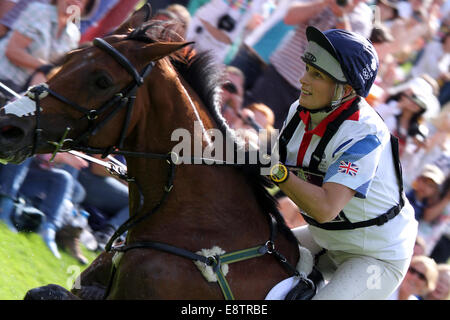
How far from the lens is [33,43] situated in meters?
5.88

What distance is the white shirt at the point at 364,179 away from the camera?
3621 millimetres

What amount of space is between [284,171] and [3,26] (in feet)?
11.4

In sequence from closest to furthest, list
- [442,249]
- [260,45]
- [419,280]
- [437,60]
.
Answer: [419,280] → [260,45] → [442,249] → [437,60]

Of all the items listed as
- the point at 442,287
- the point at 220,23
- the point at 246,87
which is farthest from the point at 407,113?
the point at 220,23

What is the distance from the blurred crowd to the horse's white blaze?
1.05m

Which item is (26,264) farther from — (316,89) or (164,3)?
(164,3)

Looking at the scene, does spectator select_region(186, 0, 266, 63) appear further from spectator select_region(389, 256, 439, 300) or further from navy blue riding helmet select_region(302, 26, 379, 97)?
navy blue riding helmet select_region(302, 26, 379, 97)

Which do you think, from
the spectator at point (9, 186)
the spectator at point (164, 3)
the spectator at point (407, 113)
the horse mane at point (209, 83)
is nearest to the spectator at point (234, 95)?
the spectator at point (164, 3)

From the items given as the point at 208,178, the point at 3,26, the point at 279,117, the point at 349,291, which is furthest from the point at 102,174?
the point at 349,291

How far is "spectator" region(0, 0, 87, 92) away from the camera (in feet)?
19.0

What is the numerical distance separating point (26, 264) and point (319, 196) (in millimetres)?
3034

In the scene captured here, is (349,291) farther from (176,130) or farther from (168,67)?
(168,67)
